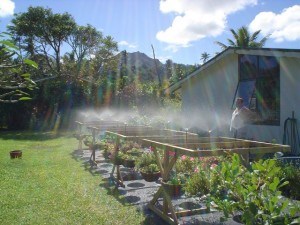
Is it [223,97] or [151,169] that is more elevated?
[223,97]

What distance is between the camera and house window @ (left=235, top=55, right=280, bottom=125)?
1175 centimetres

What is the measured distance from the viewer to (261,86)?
12.4m

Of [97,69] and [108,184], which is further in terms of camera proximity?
[97,69]

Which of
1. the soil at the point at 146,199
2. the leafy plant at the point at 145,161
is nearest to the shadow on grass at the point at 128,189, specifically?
the soil at the point at 146,199

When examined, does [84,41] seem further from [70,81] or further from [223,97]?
[223,97]

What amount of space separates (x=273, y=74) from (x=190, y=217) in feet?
25.3

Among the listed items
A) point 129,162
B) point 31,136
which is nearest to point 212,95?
point 129,162

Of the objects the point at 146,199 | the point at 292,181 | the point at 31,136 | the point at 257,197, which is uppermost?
the point at 257,197

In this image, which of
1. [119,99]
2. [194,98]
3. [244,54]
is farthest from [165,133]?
[119,99]

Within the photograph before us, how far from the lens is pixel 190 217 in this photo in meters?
5.96

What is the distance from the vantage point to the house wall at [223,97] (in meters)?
11.1

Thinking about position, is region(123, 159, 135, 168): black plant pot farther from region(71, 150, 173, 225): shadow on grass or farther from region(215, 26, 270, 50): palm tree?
region(215, 26, 270, 50): palm tree

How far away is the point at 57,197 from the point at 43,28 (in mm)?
34645

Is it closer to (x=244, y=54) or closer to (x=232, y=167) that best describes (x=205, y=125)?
(x=244, y=54)
